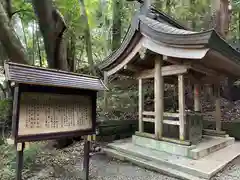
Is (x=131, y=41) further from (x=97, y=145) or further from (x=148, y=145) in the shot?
(x=97, y=145)

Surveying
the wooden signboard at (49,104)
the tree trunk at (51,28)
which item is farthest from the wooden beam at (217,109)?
the tree trunk at (51,28)

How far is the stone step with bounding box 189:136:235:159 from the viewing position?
13.8 ft

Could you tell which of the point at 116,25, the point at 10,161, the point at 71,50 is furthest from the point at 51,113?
the point at 116,25

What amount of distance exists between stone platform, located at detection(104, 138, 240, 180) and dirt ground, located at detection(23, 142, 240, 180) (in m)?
0.13

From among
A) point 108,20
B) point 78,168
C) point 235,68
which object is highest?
point 108,20

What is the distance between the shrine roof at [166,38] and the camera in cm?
364

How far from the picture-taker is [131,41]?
17.0 feet

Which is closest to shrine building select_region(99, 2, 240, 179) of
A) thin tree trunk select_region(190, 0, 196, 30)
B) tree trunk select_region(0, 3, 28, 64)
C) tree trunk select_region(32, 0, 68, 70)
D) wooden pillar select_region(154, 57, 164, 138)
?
wooden pillar select_region(154, 57, 164, 138)

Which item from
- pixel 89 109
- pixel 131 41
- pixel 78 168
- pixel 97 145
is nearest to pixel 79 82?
pixel 89 109

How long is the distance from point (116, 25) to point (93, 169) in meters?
8.89

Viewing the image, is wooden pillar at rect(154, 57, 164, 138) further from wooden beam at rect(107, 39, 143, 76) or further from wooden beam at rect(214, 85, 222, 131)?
wooden beam at rect(214, 85, 222, 131)

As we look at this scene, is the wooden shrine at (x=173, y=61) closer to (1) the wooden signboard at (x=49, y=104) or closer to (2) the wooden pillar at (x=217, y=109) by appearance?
(2) the wooden pillar at (x=217, y=109)

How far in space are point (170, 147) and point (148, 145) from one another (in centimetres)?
70

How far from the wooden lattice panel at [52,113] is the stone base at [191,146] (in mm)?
2063
